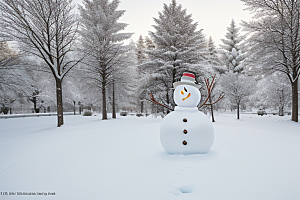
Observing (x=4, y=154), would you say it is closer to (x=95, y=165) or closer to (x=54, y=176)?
(x=54, y=176)

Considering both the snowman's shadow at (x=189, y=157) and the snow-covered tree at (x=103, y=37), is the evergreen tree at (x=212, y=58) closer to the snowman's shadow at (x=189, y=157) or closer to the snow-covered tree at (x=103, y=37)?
the snow-covered tree at (x=103, y=37)

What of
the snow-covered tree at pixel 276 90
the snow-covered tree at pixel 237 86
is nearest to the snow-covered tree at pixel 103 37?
the snow-covered tree at pixel 237 86

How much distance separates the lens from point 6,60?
1141 cm

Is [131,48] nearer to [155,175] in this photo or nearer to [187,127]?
[187,127]

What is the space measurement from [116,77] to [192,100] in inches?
464

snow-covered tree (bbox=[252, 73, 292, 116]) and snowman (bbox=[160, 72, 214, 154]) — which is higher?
snow-covered tree (bbox=[252, 73, 292, 116])

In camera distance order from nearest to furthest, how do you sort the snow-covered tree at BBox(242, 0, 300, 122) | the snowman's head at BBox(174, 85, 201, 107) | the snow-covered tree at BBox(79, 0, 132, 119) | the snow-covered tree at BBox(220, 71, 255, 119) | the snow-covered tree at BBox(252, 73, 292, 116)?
the snowman's head at BBox(174, 85, 201, 107), the snow-covered tree at BBox(242, 0, 300, 122), the snow-covered tree at BBox(79, 0, 132, 119), the snow-covered tree at BBox(220, 71, 255, 119), the snow-covered tree at BBox(252, 73, 292, 116)

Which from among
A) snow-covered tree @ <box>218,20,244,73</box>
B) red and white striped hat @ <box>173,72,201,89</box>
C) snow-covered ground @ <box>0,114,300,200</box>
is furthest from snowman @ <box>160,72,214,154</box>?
snow-covered tree @ <box>218,20,244,73</box>

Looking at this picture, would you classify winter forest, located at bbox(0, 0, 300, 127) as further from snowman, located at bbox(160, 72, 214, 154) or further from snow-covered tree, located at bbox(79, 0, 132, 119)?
snowman, located at bbox(160, 72, 214, 154)

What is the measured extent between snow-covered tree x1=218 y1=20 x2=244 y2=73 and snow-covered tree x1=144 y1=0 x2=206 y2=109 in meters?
19.2

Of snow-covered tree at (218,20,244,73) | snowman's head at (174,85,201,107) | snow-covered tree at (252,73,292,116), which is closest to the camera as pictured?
snowman's head at (174,85,201,107)

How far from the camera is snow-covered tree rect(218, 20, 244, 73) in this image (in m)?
29.1

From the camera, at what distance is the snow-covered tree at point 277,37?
10711 mm

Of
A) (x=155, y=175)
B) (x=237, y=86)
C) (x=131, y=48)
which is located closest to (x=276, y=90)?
(x=237, y=86)
